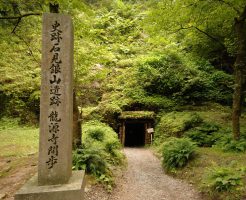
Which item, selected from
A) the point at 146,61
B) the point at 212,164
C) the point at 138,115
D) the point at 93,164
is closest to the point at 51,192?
the point at 93,164

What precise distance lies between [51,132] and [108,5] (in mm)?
31402

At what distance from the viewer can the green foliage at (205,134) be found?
11.6m

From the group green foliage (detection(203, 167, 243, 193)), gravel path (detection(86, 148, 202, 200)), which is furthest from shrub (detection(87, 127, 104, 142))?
green foliage (detection(203, 167, 243, 193))

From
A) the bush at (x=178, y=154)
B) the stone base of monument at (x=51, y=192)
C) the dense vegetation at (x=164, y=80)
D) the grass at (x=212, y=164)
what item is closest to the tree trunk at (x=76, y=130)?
the dense vegetation at (x=164, y=80)

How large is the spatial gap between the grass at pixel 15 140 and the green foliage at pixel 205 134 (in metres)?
7.78

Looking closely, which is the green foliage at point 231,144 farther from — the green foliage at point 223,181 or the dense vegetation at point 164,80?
the green foliage at point 223,181

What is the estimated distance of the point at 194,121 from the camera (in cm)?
1382

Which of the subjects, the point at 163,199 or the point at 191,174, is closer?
the point at 163,199

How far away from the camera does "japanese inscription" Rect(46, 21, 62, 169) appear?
15.8 ft

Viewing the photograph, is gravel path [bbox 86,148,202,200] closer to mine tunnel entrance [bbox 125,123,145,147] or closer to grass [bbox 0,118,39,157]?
grass [bbox 0,118,39,157]

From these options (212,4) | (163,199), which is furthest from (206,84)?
(163,199)

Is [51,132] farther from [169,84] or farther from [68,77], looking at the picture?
[169,84]

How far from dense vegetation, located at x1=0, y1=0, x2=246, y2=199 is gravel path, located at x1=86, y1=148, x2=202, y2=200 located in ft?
1.67

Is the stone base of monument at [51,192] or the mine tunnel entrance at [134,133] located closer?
the stone base of monument at [51,192]
